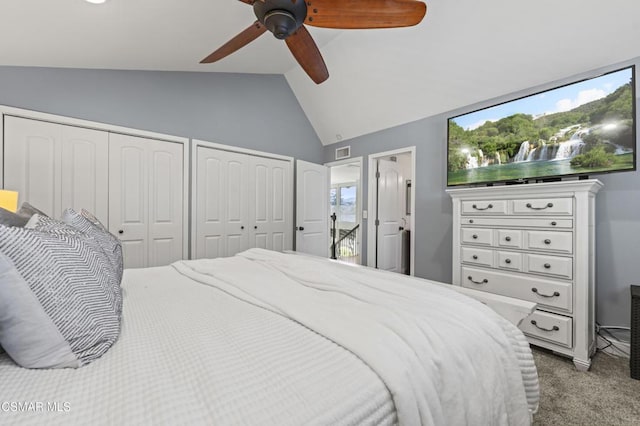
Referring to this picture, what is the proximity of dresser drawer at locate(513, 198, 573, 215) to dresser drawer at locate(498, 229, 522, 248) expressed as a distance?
18 cm

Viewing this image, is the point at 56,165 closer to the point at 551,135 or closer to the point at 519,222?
the point at 519,222

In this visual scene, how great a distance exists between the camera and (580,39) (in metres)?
2.25

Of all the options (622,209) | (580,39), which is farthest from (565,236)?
(580,39)

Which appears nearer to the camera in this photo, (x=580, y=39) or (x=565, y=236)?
(x=565, y=236)

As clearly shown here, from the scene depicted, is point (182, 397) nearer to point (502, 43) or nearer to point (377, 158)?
point (502, 43)

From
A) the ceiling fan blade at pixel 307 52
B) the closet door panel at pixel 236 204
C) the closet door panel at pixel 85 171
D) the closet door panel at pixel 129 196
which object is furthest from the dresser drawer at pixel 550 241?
the closet door panel at pixel 85 171

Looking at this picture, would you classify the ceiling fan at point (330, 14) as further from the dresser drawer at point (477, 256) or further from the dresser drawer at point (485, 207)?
the dresser drawer at point (477, 256)

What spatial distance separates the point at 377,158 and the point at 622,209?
2.67 m

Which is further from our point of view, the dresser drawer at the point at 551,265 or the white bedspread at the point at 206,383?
the dresser drawer at the point at 551,265

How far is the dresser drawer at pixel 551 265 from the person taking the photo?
6.86 feet

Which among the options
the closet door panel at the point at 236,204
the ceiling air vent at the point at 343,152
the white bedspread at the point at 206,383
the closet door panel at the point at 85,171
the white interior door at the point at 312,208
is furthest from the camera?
the ceiling air vent at the point at 343,152

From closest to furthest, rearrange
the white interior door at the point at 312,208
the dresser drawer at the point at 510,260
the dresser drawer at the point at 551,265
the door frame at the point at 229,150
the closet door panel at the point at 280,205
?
the dresser drawer at the point at 551,265, the dresser drawer at the point at 510,260, the door frame at the point at 229,150, the closet door panel at the point at 280,205, the white interior door at the point at 312,208

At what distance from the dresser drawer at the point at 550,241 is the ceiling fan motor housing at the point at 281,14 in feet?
7.79

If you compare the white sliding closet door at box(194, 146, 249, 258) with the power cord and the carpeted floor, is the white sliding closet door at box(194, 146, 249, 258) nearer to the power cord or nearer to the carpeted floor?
the carpeted floor
